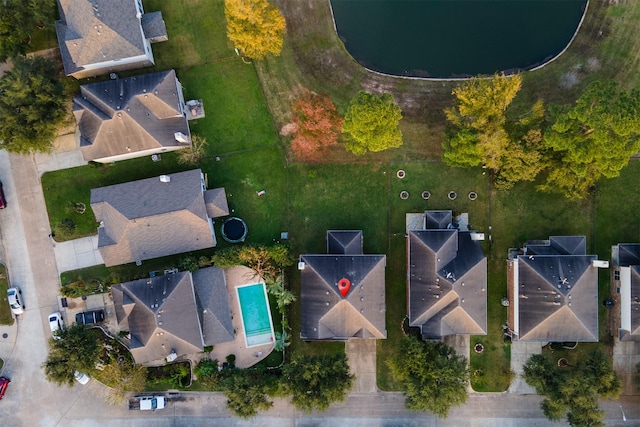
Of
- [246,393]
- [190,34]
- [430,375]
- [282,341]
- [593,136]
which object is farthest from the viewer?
[190,34]

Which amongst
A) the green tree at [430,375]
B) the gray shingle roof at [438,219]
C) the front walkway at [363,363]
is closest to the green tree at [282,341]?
the front walkway at [363,363]

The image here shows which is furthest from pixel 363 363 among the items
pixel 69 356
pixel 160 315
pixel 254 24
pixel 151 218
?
pixel 254 24

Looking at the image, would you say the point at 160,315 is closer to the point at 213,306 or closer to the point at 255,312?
the point at 213,306

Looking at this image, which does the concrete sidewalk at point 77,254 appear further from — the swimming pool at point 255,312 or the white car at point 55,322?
the swimming pool at point 255,312

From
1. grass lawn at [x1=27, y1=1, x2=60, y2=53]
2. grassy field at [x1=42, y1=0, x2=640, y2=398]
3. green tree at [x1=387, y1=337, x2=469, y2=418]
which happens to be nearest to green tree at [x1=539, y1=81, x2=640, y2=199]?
grassy field at [x1=42, y1=0, x2=640, y2=398]

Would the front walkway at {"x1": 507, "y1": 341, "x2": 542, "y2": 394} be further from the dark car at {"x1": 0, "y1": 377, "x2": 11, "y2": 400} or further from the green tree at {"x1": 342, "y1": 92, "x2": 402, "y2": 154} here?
the dark car at {"x1": 0, "y1": 377, "x2": 11, "y2": 400}
